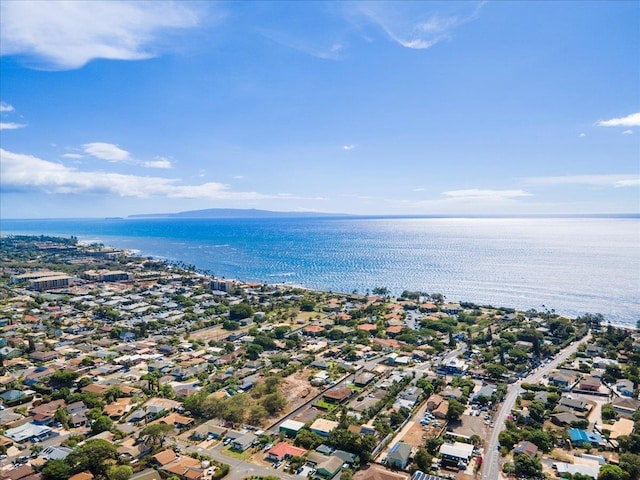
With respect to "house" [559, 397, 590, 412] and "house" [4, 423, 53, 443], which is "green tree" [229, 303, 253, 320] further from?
"house" [559, 397, 590, 412]

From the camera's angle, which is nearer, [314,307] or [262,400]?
[262,400]

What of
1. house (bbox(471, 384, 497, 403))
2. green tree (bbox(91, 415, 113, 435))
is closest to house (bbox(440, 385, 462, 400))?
house (bbox(471, 384, 497, 403))

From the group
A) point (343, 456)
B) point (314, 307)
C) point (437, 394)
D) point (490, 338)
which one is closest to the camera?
point (343, 456)

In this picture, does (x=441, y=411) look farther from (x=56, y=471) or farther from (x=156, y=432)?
(x=56, y=471)

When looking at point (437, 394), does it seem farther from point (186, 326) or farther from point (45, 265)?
point (45, 265)

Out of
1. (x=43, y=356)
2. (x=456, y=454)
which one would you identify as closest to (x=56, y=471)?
(x=456, y=454)

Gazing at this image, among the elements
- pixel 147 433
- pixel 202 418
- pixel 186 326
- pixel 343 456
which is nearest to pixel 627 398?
pixel 343 456

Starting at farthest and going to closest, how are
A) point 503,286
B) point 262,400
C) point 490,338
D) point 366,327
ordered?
1. point 503,286
2. point 366,327
3. point 490,338
4. point 262,400
